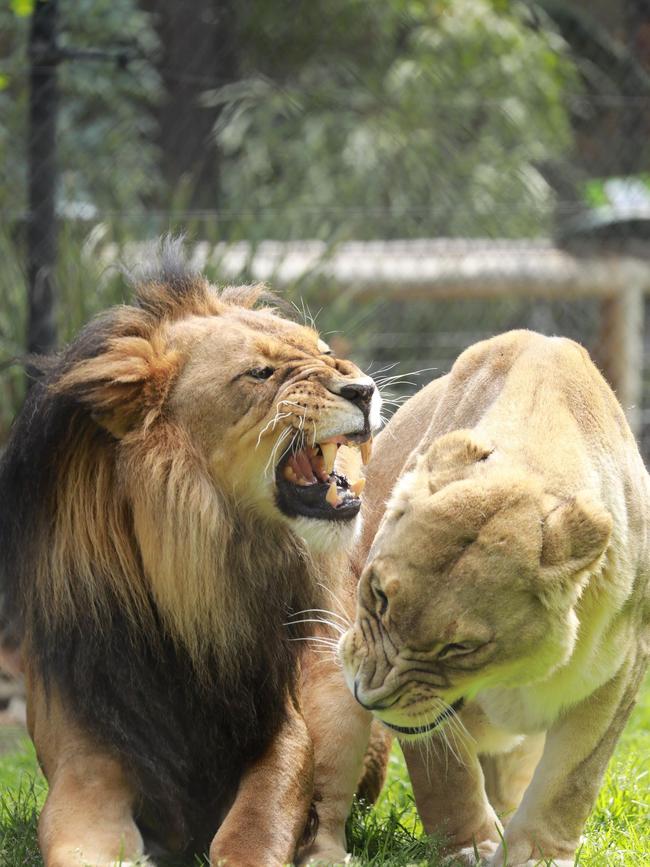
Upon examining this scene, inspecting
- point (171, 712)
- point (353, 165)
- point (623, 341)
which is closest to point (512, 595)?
point (171, 712)

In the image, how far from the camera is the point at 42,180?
16.8 feet

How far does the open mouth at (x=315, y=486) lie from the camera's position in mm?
2938

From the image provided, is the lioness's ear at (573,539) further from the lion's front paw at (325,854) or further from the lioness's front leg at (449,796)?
the lion's front paw at (325,854)

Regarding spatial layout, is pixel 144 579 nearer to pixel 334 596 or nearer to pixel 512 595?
pixel 334 596

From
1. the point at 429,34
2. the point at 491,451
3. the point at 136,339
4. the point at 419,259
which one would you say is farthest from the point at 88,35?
the point at 491,451

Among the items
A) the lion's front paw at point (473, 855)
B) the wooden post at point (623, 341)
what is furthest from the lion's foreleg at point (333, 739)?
the wooden post at point (623, 341)

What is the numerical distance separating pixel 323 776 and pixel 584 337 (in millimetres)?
5256

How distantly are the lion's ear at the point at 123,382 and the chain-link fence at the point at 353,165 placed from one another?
1.61m

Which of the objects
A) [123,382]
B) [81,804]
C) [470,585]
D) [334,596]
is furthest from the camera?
[334,596]

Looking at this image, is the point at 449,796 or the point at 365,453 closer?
the point at 449,796

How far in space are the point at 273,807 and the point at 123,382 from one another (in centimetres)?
92

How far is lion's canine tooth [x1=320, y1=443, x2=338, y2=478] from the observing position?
3008mm

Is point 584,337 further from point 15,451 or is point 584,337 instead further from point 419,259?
point 15,451

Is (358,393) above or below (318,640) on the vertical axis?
above
